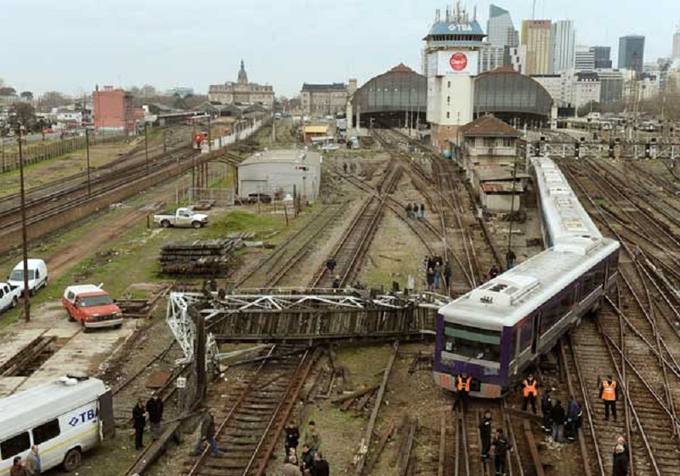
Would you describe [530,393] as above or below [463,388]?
below

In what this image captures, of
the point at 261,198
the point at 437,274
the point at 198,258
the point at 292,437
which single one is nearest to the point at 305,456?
the point at 292,437

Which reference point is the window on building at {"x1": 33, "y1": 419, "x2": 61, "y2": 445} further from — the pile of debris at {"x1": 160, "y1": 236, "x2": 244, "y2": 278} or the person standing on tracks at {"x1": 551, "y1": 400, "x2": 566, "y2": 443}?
the pile of debris at {"x1": 160, "y1": 236, "x2": 244, "y2": 278}

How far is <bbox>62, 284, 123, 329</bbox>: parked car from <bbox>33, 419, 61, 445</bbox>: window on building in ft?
29.7

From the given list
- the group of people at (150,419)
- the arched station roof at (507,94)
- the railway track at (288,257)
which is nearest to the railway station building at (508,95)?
the arched station roof at (507,94)

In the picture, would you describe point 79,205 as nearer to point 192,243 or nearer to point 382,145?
point 192,243

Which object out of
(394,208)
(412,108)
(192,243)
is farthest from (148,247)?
(412,108)

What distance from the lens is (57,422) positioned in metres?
14.3

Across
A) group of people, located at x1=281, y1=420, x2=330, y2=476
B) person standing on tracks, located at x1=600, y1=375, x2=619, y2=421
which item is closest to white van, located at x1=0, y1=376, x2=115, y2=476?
group of people, located at x1=281, y1=420, x2=330, y2=476

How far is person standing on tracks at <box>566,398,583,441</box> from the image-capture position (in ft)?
50.8

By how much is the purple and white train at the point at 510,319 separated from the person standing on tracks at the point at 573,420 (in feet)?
4.70

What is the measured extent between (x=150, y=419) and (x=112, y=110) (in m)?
118

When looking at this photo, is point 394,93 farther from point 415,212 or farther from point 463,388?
point 463,388

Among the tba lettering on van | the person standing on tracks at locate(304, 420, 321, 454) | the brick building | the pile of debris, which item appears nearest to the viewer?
the person standing on tracks at locate(304, 420, 321, 454)

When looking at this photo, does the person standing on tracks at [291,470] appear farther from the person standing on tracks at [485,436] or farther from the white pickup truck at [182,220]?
the white pickup truck at [182,220]
